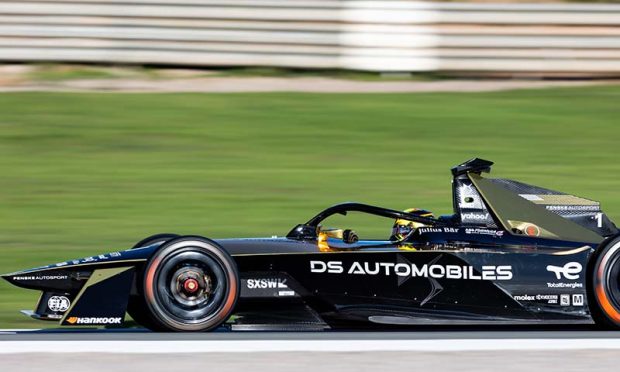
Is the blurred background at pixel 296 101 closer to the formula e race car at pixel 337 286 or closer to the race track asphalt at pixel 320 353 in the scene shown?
the formula e race car at pixel 337 286

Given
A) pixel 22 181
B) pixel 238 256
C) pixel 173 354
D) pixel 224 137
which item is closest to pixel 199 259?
pixel 238 256

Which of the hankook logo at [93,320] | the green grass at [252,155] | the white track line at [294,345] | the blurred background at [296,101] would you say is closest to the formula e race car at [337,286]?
the hankook logo at [93,320]

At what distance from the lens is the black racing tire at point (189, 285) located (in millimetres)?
6203

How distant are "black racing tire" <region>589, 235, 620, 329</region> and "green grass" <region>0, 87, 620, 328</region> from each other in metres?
3.63

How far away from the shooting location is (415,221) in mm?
6820

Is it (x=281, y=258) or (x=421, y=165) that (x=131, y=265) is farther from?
(x=421, y=165)

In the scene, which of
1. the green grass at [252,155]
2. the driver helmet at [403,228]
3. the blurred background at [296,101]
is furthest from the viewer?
the blurred background at [296,101]

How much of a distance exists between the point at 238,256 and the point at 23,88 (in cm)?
843

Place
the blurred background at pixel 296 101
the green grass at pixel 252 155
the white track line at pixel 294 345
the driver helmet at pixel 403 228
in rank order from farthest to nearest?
the blurred background at pixel 296 101
the green grass at pixel 252 155
the driver helmet at pixel 403 228
the white track line at pixel 294 345

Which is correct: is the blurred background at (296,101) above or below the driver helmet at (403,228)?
above

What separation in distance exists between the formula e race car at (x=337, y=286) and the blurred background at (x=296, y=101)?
3996 mm

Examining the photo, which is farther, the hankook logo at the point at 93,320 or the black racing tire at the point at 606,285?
the black racing tire at the point at 606,285

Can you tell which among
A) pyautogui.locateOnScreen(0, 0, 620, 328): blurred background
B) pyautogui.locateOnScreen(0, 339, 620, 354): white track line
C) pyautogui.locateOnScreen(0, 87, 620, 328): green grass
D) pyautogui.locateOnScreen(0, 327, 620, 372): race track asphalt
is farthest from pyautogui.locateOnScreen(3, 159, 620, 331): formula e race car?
pyautogui.locateOnScreen(0, 0, 620, 328): blurred background

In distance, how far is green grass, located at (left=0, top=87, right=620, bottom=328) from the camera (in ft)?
32.8
